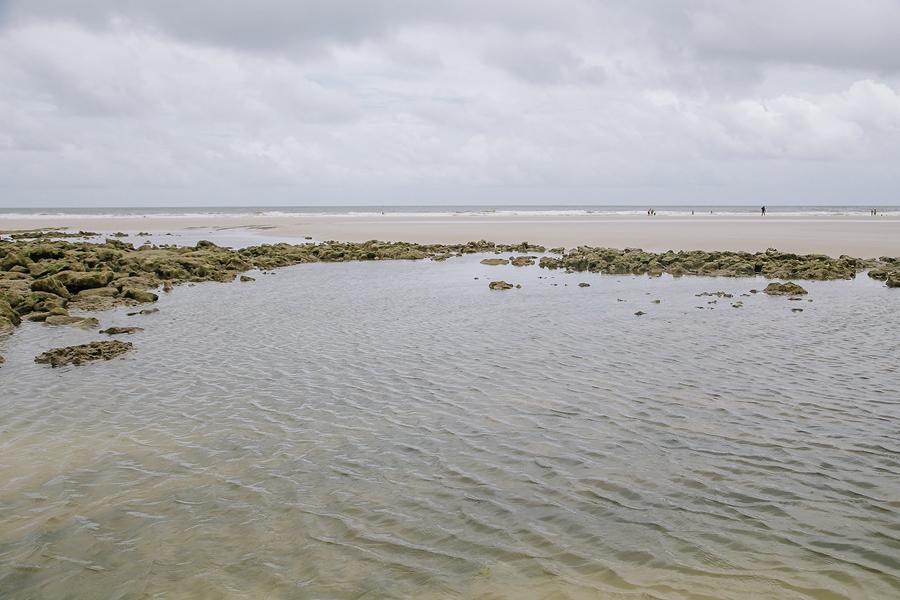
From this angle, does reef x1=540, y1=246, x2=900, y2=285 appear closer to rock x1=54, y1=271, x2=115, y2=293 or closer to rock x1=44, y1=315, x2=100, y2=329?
rock x1=54, y1=271, x2=115, y2=293

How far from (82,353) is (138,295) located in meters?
9.13

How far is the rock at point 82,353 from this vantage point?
12.4m

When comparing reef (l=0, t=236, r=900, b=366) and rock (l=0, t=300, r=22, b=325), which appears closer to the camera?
rock (l=0, t=300, r=22, b=325)

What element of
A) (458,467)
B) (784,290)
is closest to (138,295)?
(458,467)

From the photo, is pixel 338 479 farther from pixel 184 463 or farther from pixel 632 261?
pixel 632 261

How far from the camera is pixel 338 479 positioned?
22.7ft

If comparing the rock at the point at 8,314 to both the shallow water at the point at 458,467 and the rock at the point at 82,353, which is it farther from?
the rock at the point at 82,353

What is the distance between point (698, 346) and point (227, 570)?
11.1m

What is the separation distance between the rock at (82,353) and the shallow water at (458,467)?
38 centimetres

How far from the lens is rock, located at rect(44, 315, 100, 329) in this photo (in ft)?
54.5

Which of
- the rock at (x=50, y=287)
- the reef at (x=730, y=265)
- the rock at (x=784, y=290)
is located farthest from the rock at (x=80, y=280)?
the rock at (x=784, y=290)

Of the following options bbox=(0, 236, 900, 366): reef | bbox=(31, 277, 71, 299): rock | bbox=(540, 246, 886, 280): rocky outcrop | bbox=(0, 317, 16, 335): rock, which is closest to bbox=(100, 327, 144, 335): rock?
bbox=(0, 236, 900, 366): reef

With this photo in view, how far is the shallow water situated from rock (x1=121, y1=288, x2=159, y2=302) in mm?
6507

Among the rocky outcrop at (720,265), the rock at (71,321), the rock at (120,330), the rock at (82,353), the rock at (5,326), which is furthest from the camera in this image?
the rocky outcrop at (720,265)
